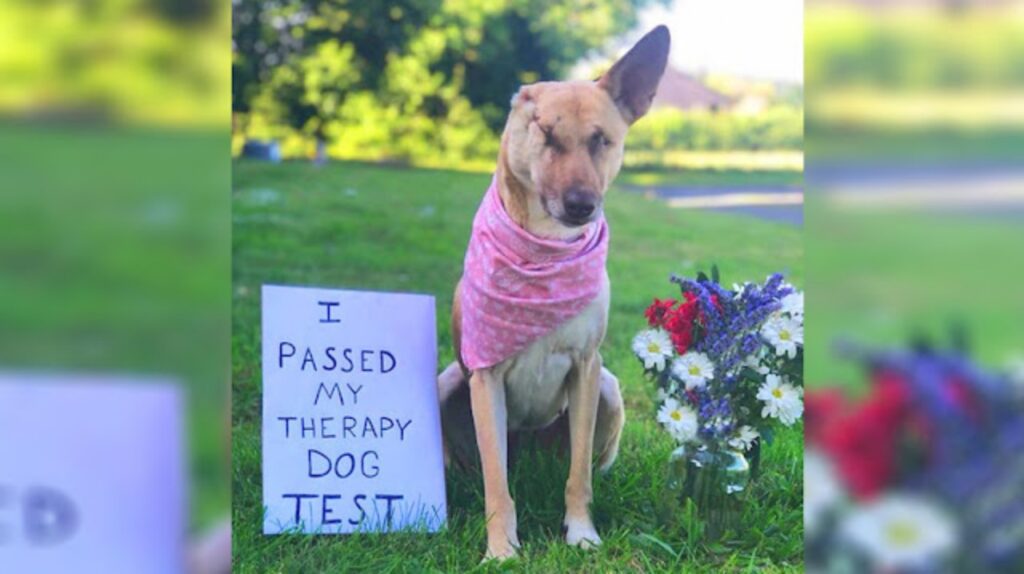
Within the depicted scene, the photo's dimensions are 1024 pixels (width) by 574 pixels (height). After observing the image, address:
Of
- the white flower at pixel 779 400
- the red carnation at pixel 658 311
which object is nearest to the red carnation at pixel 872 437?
the white flower at pixel 779 400

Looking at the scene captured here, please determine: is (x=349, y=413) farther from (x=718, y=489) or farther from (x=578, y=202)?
(x=718, y=489)

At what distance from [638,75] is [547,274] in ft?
1.59

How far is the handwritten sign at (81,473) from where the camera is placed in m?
1.94

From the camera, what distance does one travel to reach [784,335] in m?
2.64

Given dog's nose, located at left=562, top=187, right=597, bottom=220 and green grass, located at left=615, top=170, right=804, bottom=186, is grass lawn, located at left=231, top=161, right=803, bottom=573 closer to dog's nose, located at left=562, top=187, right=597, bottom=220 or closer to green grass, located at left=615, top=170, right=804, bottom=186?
green grass, located at left=615, top=170, right=804, bottom=186

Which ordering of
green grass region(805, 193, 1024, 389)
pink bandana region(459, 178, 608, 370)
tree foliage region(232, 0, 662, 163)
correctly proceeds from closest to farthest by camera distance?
green grass region(805, 193, 1024, 389) < pink bandana region(459, 178, 608, 370) < tree foliage region(232, 0, 662, 163)

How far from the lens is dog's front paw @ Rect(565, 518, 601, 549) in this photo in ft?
8.52

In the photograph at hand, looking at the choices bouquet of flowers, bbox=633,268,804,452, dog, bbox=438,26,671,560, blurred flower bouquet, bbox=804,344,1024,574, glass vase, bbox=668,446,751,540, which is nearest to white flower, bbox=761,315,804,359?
bouquet of flowers, bbox=633,268,804,452

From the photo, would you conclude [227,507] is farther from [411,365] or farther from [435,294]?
[435,294]

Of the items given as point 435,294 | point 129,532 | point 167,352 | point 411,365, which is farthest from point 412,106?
point 129,532

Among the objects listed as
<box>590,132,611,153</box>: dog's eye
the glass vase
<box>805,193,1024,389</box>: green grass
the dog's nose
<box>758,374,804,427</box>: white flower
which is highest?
<box>590,132,611,153</box>: dog's eye

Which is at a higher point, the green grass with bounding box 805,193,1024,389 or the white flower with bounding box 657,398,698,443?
the green grass with bounding box 805,193,1024,389

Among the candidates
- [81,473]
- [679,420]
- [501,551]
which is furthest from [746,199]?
[81,473]

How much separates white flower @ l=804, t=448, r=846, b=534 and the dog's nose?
50.5 inches
